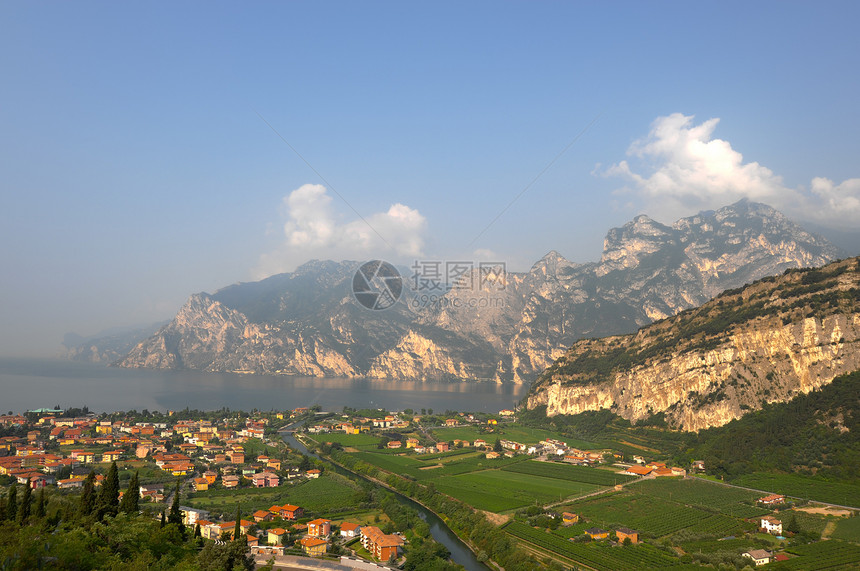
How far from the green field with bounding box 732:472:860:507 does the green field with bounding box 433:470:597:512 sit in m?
10.9

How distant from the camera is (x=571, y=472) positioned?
46.2 metres

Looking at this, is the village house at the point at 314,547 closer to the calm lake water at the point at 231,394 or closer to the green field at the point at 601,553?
the green field at the point at 601,553

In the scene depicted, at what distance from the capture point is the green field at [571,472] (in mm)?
42938

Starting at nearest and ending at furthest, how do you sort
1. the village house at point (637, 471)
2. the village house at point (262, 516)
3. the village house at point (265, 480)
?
the village house at point (262, 516) → the village house at point (265, 480) → the village house at point (637, 471)

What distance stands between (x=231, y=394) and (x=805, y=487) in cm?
9398

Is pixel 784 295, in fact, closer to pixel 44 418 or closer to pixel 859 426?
pixel 859 426

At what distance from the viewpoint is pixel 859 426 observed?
134 ft

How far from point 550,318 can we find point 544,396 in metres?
85.4

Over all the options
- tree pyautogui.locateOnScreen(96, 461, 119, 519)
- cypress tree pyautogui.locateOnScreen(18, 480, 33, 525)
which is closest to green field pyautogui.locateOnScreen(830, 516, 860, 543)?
tree pyautogui.locateOnScreen(96, 461, 119, 519)

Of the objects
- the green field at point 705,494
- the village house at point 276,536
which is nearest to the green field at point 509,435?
the green field at point 705,494

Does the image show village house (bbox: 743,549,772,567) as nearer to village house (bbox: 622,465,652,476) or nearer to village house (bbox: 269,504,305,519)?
village house (bbox: 622,465,652,476)

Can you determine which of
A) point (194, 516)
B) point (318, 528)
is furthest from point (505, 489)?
point (194, 516)

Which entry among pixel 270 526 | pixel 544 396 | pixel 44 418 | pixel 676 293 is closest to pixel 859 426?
pixel 270 526

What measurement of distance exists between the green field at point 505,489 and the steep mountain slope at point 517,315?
11093cm
